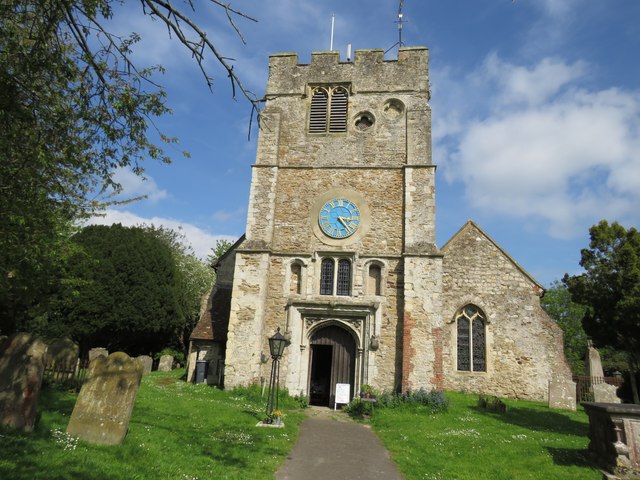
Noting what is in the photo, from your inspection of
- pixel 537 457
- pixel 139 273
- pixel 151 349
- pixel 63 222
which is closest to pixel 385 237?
pixel 537 457

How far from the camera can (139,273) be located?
24.0m

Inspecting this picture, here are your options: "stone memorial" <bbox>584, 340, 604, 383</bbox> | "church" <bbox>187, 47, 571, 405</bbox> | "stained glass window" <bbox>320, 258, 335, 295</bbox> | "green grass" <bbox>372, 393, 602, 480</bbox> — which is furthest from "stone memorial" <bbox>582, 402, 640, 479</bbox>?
"stone memorial" <bbox>584, 340, 604, 383</bbox>

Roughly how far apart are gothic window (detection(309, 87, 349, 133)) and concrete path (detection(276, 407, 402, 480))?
36.3ft

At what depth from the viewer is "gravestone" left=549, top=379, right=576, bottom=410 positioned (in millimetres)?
14789

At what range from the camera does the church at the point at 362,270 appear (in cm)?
1497

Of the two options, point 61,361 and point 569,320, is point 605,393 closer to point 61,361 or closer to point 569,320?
point 61,361

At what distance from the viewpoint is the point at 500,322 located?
17094mm

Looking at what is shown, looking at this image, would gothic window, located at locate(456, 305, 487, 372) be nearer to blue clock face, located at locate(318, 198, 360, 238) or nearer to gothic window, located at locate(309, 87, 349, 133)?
blue clock face, located at locate(318, 198, 360, 238)

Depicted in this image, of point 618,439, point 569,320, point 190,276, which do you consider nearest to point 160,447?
point 618,439

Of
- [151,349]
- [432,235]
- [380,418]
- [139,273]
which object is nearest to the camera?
[380,418]

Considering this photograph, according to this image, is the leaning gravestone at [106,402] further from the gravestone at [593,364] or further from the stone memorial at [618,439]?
the gravestone at [593,364]

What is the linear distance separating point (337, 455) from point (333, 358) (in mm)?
7135

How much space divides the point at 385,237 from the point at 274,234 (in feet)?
13.4

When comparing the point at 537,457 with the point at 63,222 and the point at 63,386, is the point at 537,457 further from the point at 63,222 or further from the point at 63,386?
the point at 63,222
